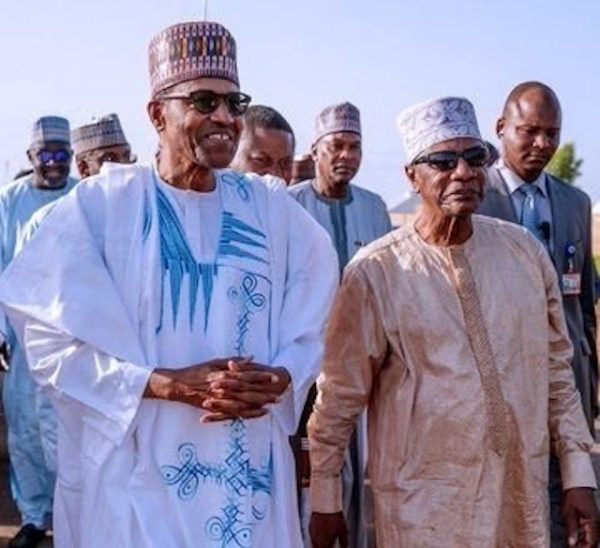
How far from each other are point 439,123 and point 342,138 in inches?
91.2

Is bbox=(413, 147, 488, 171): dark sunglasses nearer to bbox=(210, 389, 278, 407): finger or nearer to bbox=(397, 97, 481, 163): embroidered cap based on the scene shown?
bbox=(397, 97, 481, 163): embroidered cap

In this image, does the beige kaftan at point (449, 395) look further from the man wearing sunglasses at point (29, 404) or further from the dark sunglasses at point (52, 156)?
the dark sunglasses at point (52, 156)

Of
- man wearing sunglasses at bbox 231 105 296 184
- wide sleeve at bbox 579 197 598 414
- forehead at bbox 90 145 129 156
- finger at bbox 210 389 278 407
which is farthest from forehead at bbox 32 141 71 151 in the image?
finger at bbox 210 389 278 407

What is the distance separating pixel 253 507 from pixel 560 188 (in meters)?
2.22

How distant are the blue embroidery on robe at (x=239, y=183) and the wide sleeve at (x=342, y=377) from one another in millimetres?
411

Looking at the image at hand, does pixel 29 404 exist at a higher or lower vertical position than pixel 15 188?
lower

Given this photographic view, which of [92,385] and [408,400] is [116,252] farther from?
[408,400]

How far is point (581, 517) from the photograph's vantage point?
3.47 meters

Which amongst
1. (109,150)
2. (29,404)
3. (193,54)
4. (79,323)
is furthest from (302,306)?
(109,150)

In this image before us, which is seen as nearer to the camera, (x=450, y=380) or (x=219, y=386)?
(x=219, y=386)

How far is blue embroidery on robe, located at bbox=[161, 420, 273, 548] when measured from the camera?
303cm

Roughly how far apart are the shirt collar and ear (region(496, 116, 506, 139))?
129mm

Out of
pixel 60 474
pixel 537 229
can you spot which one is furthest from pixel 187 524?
pixel 537 229

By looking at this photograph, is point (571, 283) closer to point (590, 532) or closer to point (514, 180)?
point (514, 180)
